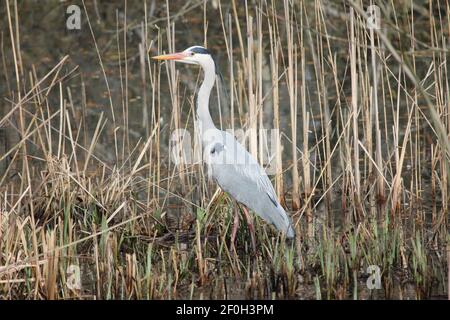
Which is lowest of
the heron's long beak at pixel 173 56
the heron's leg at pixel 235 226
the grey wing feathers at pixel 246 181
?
the heron's leg at pixel 235 226

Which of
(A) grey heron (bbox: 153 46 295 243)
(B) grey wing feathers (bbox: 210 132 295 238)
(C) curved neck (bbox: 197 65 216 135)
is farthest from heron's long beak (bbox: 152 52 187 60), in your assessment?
(B) grey wing feathers (bbox: 210 132 295 238)

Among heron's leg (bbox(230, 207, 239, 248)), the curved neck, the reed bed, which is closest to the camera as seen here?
the reed bed

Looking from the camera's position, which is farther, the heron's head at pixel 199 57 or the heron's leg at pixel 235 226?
the heron's head at pixel 199 57

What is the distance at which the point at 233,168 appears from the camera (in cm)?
556

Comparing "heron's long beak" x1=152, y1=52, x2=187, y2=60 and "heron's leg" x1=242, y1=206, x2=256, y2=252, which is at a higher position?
"heron's long beak" x1=152, y1=52, x2=187, y2=60

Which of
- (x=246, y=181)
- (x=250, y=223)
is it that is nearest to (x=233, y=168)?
(x=246, y=181)

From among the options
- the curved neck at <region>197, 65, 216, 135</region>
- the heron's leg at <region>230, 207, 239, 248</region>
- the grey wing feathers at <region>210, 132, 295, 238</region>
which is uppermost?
the curved neck at <region>197, 65, 216, 135</region>

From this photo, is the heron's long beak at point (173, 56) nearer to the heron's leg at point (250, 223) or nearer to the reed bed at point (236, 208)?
the reed bed at point (236, 208)

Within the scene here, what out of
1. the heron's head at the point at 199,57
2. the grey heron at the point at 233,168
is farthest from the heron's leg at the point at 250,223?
the heron's head at the point at 199,57

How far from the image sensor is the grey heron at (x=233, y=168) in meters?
5.28

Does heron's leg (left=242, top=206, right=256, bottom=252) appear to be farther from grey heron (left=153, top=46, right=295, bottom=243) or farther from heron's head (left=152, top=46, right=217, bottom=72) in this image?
heron's head (left=152, top=46, right=217, bottom=72)

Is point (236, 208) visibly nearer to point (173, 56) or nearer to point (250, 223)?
point (250, 223)

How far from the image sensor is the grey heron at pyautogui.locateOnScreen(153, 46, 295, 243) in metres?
5.28

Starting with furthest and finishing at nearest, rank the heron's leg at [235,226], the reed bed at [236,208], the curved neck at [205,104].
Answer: the curved neck at [205,104]
the heron's leg at [235,226]
the reed bed at [236,208]
